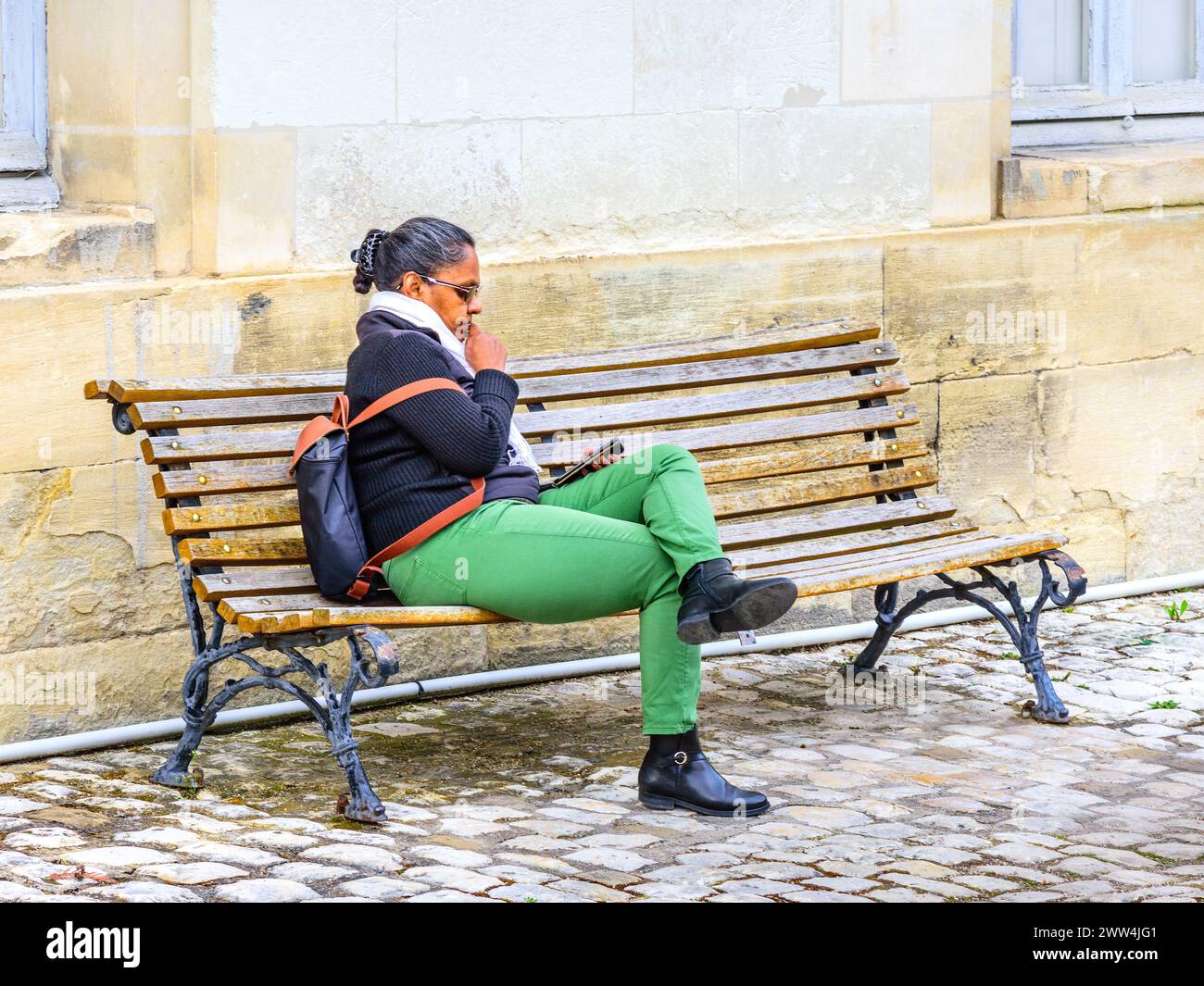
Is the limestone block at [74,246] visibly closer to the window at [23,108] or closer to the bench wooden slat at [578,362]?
the window at [23,108]

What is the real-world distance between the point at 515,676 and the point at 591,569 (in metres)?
1.28

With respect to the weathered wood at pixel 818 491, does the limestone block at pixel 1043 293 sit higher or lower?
higher

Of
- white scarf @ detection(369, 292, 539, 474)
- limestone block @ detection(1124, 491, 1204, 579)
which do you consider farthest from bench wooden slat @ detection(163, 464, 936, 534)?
limestone block @ detection(1124, 491, 1204, 579)

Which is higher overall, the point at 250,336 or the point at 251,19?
the point at 251,19

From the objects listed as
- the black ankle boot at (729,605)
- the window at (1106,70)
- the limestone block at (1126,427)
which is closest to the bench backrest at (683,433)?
the black ankle boot at (729,605)

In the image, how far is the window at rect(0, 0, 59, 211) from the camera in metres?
5.07

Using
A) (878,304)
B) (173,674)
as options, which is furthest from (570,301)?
(173,674)

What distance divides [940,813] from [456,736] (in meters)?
1.37

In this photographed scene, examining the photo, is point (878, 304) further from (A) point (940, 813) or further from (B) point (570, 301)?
(A) point (940, 813)

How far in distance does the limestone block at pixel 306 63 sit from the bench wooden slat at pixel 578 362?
0.72 meters

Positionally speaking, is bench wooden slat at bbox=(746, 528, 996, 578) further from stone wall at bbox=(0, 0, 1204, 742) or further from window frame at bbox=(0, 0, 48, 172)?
window frame at bbox=(0, 0, 48, 172)

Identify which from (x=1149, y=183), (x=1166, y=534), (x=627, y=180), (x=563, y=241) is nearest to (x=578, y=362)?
(x=563, y=241)

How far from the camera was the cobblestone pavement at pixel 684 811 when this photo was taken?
12.2ft

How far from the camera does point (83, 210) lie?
16.6ft
